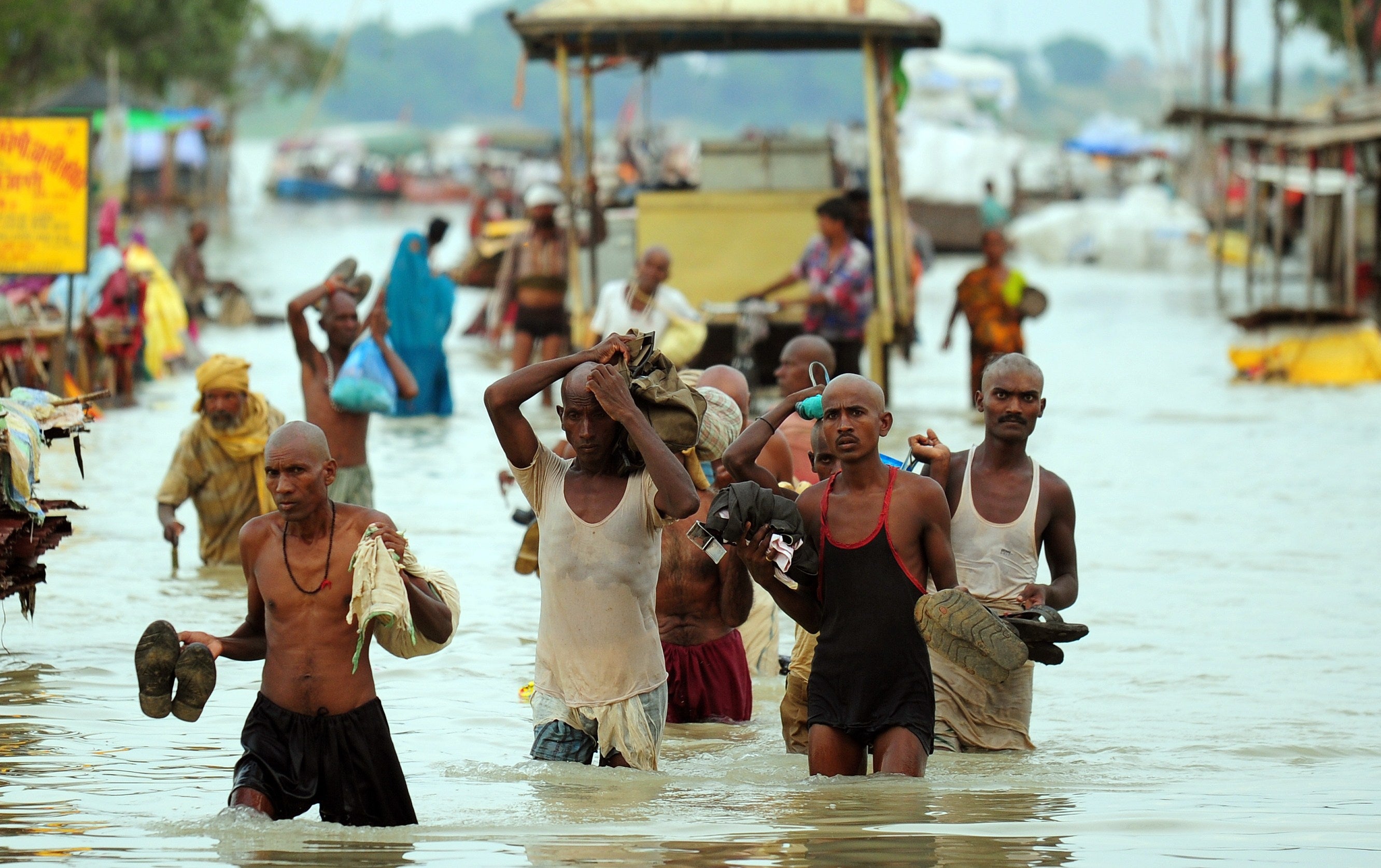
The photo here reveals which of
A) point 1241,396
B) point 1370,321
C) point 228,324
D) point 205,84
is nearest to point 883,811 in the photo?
point 1241,396

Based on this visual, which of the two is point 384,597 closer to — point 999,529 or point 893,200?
point 999,529

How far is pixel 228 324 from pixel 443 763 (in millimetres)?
18948

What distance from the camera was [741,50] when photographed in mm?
16047

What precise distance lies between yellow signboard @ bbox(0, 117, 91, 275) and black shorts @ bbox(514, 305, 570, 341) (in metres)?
4.33

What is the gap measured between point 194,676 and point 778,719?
2.65 m

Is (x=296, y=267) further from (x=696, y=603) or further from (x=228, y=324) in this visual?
(x=696, y=603)

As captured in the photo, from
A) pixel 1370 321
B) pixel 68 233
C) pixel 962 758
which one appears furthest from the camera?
pixel 1370 321

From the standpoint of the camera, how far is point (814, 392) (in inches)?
227

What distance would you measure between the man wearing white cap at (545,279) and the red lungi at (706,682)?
939cm

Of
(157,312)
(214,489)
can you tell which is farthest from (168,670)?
(157,312)

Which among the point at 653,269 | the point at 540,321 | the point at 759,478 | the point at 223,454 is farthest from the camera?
the point at 540,321

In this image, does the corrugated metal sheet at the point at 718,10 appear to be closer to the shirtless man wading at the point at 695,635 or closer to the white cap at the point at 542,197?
the white cap at the point at 542,197

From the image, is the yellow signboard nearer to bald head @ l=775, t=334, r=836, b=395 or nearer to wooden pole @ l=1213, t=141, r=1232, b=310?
bald head @ l=775, t=334, r=836, b=395

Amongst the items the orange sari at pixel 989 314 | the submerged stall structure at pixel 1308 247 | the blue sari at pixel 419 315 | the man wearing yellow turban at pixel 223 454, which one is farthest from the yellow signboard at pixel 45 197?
the submerged stall structure at pixel 1308 247
